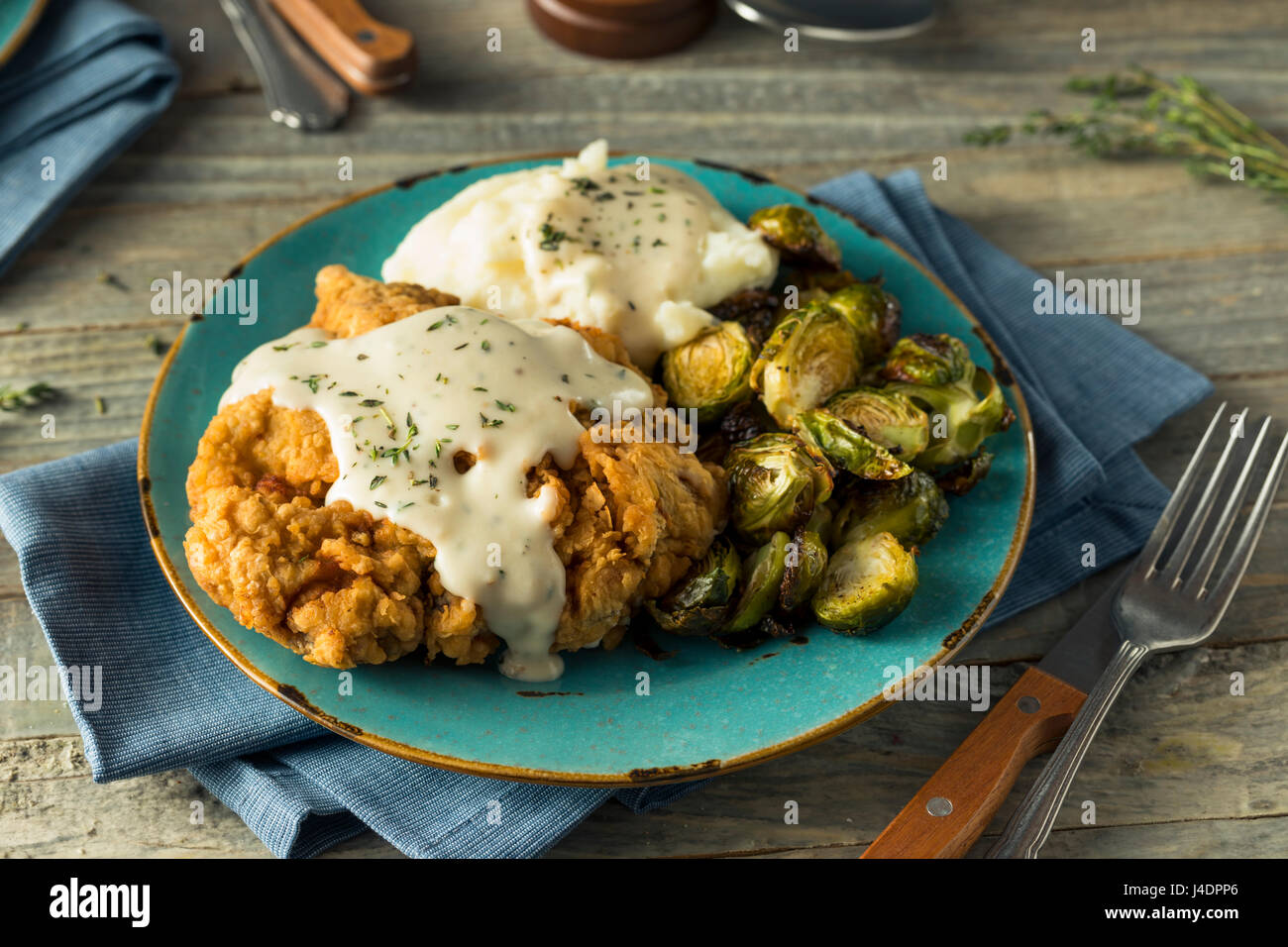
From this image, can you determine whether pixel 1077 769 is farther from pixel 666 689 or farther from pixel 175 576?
pixel 175 576

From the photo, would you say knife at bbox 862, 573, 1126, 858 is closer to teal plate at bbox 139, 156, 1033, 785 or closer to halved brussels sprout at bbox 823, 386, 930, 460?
teal plate at bbox 139, 156, 1033, 785

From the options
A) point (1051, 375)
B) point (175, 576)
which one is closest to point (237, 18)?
point (175, 576)

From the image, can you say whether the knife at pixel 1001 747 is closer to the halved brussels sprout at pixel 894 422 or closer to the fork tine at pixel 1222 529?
the fork tine at pixel 1222 529

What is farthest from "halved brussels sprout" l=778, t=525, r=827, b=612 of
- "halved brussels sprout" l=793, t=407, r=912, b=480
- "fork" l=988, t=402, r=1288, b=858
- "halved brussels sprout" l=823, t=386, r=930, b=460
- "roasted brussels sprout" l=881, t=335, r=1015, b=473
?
"fork" l=988, t=402, r=1288, b=858

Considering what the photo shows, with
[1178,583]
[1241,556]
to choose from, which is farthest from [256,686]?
[1241,556]

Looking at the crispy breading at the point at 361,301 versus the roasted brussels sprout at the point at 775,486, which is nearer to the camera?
the roasted brussels sprout at the point at 775,486

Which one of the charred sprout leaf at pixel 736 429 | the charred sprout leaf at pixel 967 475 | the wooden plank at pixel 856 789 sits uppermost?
the charred sprout leaf at pixel 736 429

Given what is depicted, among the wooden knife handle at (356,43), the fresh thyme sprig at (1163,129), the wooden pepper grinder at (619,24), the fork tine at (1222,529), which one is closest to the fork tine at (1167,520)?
the fork tine at (1222,529)
